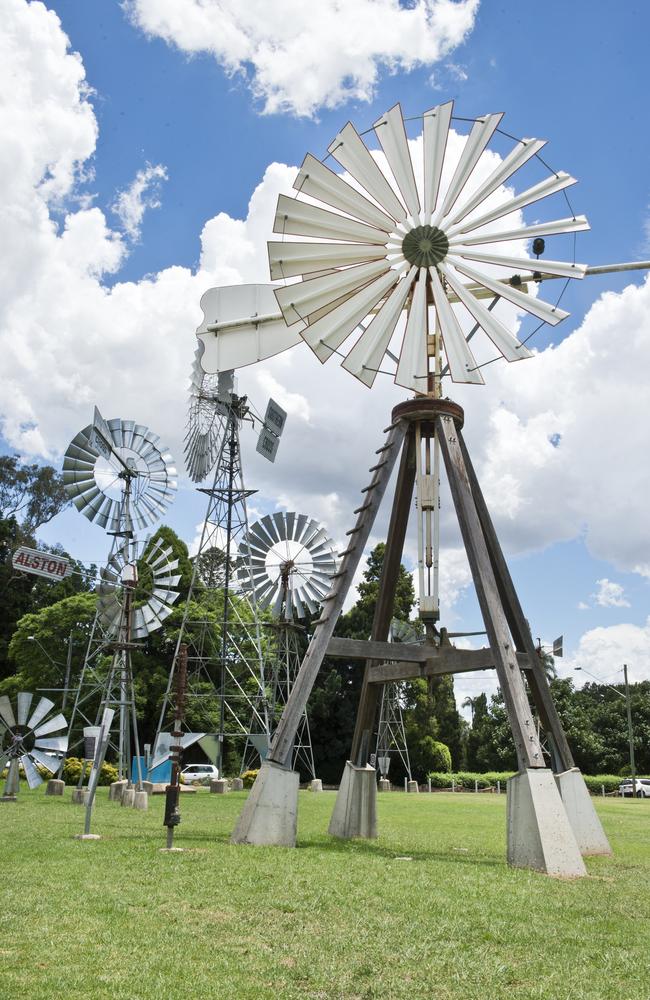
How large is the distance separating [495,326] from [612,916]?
7560mm

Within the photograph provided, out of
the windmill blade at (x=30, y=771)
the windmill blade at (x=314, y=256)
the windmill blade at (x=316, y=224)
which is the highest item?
the windmill blade at (x=316, y=224)

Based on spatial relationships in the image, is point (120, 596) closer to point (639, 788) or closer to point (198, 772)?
point (198, 772)

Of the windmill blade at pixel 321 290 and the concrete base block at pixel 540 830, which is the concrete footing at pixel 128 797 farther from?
the windmill blade at pixel 321 290

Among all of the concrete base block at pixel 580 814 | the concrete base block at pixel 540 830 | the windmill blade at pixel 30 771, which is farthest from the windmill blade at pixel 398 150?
the windmill blade at pixel 30 771

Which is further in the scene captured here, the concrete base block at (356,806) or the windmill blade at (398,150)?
the concrete base block at (356,806)

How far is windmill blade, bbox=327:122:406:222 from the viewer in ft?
38.8

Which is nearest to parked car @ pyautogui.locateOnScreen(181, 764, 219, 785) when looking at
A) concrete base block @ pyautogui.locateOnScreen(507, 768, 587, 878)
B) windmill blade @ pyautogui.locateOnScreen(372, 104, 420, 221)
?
concrete base block @ pyautogui.locateOnScreen(507, 768, 587, 878)

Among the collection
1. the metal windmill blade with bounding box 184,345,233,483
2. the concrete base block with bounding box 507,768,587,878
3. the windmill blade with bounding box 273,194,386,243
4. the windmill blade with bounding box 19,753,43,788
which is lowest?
the concrete base block with bounding box 507,768,587,878

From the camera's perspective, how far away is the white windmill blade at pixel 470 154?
11422 mm

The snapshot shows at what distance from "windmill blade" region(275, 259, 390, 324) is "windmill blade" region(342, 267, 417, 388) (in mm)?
539

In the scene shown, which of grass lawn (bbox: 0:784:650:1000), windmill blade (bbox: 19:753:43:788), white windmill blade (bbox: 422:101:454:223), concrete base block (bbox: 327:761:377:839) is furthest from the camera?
windmill blade (bbox: 19:753:43:788)

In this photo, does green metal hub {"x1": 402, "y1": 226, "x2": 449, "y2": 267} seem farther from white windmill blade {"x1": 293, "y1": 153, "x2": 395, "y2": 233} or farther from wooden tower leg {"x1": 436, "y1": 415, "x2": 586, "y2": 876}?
wooden tower leg {"x1": 436, "y1": 415, "x2": 586, "y2": 876}

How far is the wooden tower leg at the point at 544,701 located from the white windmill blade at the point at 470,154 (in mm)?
3498

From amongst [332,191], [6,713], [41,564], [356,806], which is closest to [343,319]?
[332,191]
